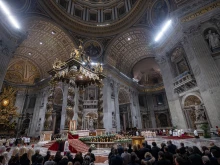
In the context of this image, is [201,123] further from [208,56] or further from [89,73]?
[89,73]

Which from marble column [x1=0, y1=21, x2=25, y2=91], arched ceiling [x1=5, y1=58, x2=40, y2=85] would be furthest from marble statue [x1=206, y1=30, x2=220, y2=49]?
arched ceiling [x1=5, y1=58, x2=40, y2=85]

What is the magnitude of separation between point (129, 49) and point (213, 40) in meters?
13.1

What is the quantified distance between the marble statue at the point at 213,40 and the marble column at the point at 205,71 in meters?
0.35

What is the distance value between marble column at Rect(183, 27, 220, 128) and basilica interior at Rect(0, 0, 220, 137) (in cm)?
6

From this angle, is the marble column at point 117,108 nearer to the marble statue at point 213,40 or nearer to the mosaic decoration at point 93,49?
the mosaic decoration at point 93,49

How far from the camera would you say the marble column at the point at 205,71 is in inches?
340

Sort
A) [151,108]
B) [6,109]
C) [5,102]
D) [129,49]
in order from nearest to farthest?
1. [6,109]
2. [5,102]
3. [129,49]
4. [151,108]

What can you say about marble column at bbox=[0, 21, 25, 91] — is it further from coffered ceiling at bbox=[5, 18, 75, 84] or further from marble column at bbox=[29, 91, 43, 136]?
marble column at bbox=[29, 91, 43, 136]

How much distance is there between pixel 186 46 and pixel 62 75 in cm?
1156

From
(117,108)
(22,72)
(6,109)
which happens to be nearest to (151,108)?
(117,108)

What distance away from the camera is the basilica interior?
397 inches

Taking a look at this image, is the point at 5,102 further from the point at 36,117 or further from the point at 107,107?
the point at 107,107

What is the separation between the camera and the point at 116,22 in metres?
18.6

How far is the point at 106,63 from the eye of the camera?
18391mm
